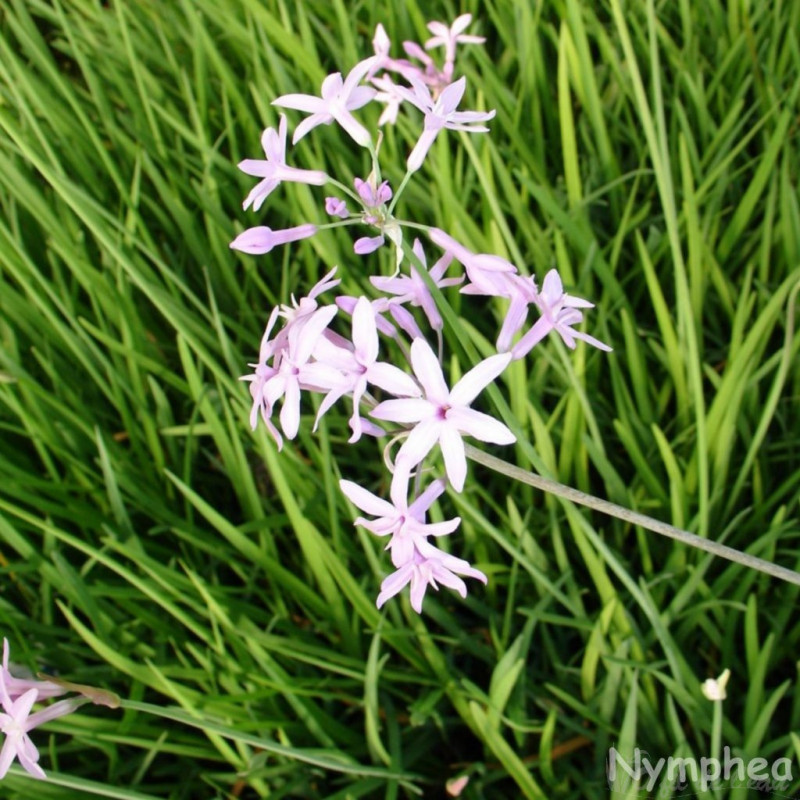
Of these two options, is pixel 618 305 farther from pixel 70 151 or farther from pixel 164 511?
pixel 70 151

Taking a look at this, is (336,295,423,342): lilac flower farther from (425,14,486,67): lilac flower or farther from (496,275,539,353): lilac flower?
(425,14,486,67): lilac flower

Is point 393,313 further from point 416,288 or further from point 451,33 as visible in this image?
point 451,33

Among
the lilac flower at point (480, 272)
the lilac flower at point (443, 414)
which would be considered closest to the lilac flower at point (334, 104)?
the lilac flower at point (480, 272)

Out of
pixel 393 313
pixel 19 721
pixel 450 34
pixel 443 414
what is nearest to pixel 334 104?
pixel 393 313

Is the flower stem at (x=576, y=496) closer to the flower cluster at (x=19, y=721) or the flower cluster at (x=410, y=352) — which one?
the flower cluster at (x=410, y=352)

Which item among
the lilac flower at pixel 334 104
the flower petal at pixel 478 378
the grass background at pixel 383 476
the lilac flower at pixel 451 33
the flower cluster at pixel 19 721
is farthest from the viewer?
the lilac flower at pixel 451 33

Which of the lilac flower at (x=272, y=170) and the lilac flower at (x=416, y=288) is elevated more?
the lilac flower at (x=272, y=170)
